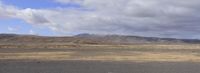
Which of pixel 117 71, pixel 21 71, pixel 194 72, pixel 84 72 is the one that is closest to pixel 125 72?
pixel 117 71

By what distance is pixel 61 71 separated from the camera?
144ft

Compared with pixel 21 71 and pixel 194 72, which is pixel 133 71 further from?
pixel 21 71

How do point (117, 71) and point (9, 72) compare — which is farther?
point (117, 71)

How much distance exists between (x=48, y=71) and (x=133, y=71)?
8.82 metres

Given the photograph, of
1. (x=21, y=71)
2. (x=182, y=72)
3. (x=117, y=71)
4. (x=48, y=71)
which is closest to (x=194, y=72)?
(x=182, y=72)

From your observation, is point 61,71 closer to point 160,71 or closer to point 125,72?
point 125,72

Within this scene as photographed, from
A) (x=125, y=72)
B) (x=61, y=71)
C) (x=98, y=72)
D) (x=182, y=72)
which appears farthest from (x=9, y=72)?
(x=182, y=72)

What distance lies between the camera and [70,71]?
44094 mm

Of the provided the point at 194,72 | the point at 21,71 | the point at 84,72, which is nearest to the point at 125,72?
the point at 84,72

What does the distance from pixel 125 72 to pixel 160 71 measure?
430cm

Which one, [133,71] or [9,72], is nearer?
[9,72]

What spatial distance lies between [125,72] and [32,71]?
30.7 ft

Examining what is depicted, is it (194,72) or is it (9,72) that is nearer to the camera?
(9,72)

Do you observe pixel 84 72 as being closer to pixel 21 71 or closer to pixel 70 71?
pixel 70 71
